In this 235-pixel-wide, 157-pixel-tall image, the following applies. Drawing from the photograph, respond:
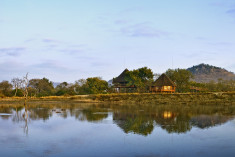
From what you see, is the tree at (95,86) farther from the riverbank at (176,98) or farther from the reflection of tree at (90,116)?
the reflection of tree at (90,116)

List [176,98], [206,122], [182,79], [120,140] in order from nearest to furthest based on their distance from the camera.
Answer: [120,140] < [206,122] < [176,98] < [182,79]

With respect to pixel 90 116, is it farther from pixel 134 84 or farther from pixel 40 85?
pixel 40 85

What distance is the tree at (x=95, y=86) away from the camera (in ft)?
246

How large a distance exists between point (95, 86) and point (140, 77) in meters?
14.3

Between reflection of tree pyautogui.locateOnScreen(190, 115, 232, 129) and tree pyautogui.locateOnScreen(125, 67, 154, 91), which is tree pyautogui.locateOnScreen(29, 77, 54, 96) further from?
reflection of tree pyautogui.locateOnScreen(190, 115, 232, 129)

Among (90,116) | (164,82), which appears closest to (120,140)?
(90,116)

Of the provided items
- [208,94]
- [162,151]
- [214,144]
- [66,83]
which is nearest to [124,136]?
[162,151]

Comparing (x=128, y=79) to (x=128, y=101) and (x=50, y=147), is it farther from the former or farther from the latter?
(x=50, y=147)

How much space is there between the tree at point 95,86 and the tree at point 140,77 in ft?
28.9

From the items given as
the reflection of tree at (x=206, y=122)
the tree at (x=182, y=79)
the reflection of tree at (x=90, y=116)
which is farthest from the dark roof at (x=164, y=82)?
the reflection of tree at (x=206, y=122)

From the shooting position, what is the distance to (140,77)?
244 feet

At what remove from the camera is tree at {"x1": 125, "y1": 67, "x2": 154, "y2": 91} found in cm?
7225

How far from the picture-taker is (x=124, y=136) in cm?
1917

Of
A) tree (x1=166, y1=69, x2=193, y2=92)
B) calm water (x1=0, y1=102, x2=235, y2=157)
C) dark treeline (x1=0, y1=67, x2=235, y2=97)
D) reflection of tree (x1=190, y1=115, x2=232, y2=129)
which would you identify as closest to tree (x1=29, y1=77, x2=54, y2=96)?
dark treeline (x1=0, y1=67, x2=235, y2=97)
